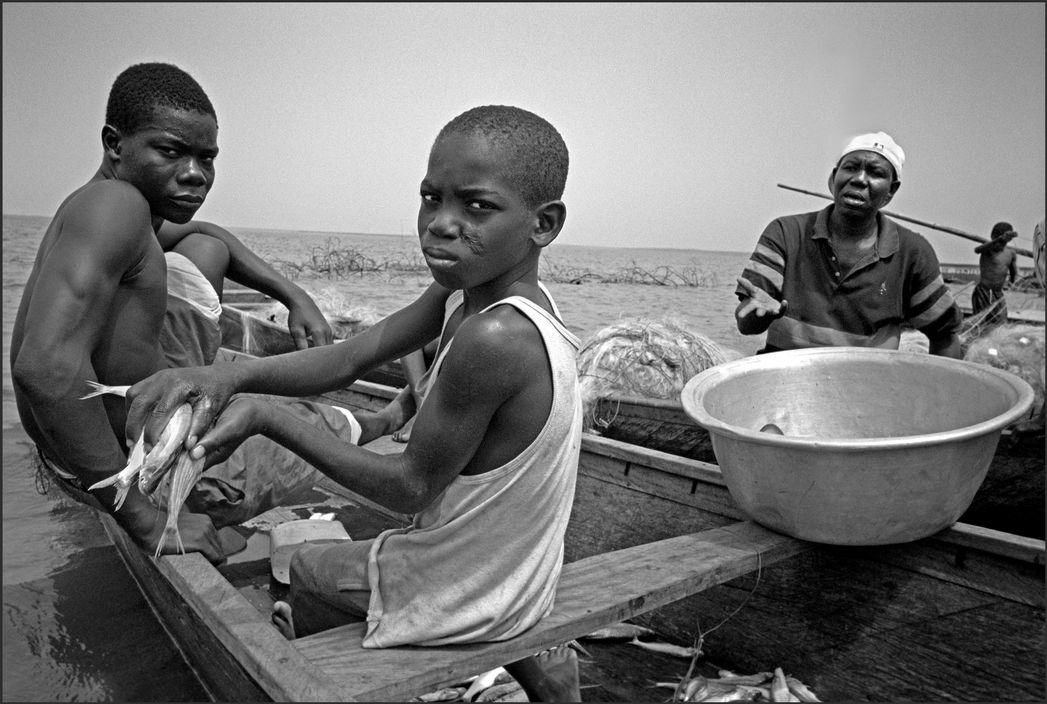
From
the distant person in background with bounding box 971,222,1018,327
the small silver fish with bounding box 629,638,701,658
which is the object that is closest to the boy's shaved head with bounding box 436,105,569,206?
the small silver fish with bounding box 629,638,701,658

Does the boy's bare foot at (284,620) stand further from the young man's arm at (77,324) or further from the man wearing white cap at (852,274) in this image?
the man wearing white cap at (852,274)

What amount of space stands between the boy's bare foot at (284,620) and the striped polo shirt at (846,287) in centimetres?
259

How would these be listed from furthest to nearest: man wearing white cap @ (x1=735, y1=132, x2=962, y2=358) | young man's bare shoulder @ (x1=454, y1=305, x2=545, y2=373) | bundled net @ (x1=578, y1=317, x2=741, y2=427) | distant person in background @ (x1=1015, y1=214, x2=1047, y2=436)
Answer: bundled net @ (x1=578, y1=317, x2=741, y2=427), man wearing white cap @ (x1=735, y1=132, x2=962, y2=358), distant person in background @ (x1=1015, y1=214, x2=1047, y2=436), young man's bare shoulder @ (x1=454, y1=305, x2=545, y2=373)

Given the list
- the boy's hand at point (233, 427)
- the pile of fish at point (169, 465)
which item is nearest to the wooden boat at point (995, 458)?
the boy's hand at point (233, 427)

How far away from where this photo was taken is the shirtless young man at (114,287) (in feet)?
7.18

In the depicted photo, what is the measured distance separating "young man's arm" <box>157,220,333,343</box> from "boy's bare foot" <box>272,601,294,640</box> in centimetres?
141

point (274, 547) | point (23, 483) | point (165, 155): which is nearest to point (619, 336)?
point (274, 547)

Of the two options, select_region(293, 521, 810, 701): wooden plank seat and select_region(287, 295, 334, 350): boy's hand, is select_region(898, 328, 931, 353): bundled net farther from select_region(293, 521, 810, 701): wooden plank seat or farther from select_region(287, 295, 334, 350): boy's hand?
select_region(287, 295, 334, 350): boy's hand

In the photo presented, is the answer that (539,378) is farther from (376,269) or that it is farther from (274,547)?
(376,269)

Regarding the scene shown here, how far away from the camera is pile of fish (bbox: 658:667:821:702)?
2.43 m

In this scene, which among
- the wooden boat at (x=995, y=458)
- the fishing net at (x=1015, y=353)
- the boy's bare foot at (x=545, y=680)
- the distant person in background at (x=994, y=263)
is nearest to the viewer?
the boy's bare foot at (x=545, y=680)

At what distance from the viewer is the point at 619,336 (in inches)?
203

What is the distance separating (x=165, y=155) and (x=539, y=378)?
5.46ft

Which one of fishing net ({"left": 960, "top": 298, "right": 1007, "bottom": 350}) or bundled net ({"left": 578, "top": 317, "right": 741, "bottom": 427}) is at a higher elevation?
fishing net ({"left": 960, "top": 298, "right": 1007, "bottom": 350})
